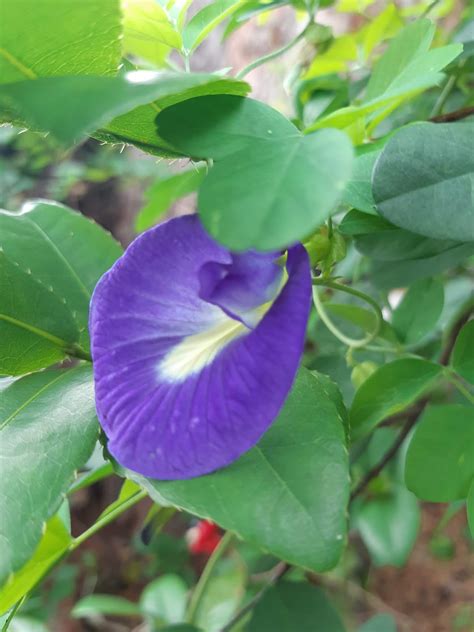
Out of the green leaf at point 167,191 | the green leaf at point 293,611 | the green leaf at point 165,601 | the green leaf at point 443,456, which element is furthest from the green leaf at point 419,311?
the green leaf at point 165,601

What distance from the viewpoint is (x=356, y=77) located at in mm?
830

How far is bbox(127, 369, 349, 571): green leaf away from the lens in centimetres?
33

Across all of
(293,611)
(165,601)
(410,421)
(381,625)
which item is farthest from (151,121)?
(165,601)

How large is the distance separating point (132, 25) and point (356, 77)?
1.41ft

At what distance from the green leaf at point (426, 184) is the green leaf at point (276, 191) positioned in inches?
3.5

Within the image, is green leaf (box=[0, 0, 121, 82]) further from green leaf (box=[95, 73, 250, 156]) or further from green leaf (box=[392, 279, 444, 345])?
green leaf (box=[392, 279, 444, 345])

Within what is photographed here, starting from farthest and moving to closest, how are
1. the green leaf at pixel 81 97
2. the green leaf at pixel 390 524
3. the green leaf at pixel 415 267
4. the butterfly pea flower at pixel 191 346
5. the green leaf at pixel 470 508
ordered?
the green leaf at pixel 390 524, the green leaf at pixel 415 267, the green leaf at pixel 470 508, the butterfly pea flower at pixel 191 346, the green leaf at pixel 81 97

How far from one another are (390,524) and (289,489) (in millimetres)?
1003

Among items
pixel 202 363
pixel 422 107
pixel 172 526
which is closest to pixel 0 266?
pixel 202 363

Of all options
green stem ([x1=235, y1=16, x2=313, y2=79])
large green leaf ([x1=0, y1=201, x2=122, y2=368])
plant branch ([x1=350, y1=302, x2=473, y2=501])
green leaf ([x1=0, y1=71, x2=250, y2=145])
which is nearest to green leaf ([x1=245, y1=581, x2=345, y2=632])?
plant branch ([x1=350, y1=302, x2=473, y2=501])

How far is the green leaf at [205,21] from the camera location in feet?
1.57

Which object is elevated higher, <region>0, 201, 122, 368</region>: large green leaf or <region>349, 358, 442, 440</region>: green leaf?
<region>0, 201, 122, 368</region>: large green leaf

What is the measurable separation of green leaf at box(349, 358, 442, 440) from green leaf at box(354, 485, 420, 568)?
33.4 inches

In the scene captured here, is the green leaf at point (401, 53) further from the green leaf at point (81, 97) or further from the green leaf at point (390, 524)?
the green leaf at point (390, 524)
